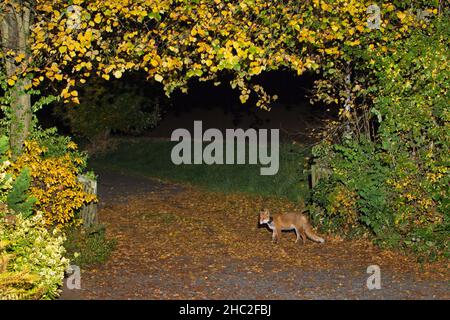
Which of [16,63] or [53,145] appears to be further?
[53,145]

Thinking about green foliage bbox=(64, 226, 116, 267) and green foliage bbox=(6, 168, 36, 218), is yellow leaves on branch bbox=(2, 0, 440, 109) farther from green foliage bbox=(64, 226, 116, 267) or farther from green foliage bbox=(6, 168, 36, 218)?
green foliage bbox=(64, 226, 116, 267)

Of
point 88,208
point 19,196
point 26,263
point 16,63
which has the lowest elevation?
point 26,263

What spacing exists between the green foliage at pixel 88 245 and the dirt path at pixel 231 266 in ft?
0.63

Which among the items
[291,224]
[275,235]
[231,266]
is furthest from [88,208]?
[291,224]

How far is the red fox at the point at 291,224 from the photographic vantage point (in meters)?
11.1

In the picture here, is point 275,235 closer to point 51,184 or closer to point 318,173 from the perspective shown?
point 318,173

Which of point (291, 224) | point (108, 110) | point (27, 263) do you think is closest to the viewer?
point (27, 263)

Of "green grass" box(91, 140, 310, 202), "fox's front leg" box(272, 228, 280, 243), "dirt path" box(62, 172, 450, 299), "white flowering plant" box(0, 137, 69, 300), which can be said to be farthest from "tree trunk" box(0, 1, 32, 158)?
"green grass" box(91, 140, 310, 202)

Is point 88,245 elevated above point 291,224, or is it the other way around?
point 291,224

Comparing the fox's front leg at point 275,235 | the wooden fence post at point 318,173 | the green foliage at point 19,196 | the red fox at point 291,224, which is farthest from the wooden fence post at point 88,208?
the wooden fence post at point 318,173

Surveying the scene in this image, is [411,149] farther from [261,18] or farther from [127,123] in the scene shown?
[127,123]

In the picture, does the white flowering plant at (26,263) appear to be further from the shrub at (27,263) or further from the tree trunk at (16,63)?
the tree trunk at (16,63)

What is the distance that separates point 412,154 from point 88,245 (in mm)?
5389

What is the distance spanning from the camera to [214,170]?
1958 cm
